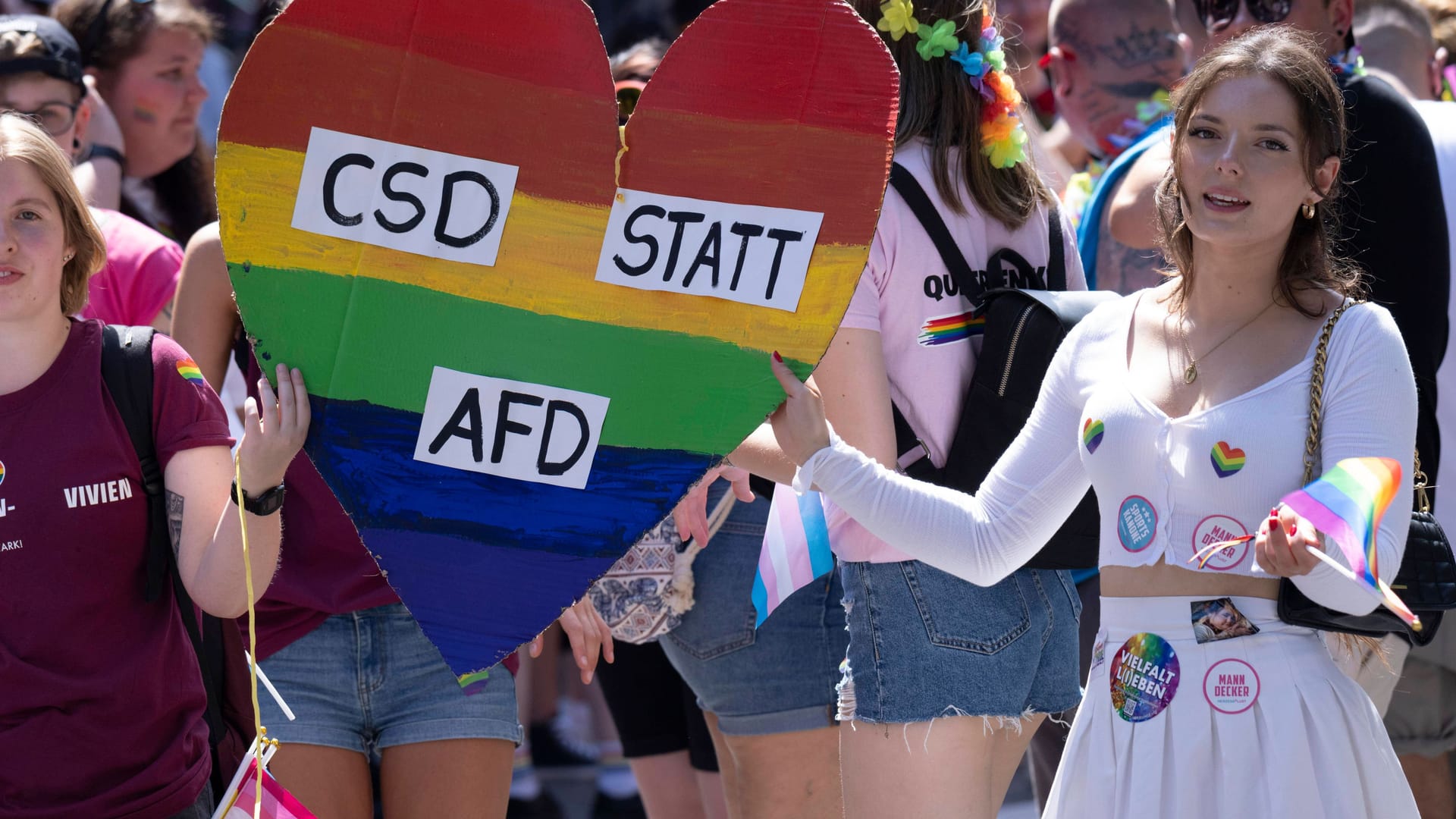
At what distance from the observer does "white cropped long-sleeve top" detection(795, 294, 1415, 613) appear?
81.4 inches

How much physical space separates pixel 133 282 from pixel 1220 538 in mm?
2483

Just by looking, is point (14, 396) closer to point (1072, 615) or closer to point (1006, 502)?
point (1006, 502)

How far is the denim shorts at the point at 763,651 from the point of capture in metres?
3.10

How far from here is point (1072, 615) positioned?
2.72 metres

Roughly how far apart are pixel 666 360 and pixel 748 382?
12cm

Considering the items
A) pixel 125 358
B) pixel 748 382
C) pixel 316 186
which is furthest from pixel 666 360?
pixel 125 358

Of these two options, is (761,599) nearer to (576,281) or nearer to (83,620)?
(576,281)

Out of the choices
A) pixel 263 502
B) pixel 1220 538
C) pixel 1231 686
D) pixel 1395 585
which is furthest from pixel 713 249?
pixel 1395 585

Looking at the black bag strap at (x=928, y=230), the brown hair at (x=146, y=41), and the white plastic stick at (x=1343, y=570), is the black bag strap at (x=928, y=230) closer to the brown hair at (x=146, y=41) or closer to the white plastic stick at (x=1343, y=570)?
the white plastic stick at (x=1343, y=570)

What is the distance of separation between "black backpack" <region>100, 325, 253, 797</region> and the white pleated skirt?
4.37 feet

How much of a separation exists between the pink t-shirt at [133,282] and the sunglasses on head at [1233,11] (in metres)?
2.47

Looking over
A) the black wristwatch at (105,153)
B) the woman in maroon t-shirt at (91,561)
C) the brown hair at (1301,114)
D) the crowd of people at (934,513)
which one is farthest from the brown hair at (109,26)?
the brown hair at (1301,114)

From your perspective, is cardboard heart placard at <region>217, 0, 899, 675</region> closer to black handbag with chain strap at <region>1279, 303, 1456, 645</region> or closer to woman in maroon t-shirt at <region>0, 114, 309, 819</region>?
woman in maroon t-shirt at <region>0, 114, 309, 819</region>

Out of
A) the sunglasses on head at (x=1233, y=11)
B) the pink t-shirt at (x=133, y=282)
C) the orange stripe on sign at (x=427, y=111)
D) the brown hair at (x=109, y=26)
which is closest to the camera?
the orange stripe on sign at (x=427, y=111)
